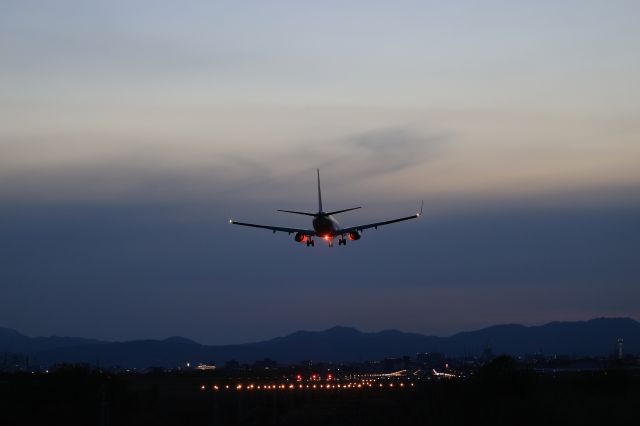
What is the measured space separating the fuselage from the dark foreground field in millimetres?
17400

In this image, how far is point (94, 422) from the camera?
69.9 metres

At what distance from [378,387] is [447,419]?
33150mm

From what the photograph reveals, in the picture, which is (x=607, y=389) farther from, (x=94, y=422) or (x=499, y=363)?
(x=94, y=422)

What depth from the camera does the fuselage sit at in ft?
340

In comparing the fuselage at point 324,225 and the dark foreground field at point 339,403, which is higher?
the fuselage at point 324,225

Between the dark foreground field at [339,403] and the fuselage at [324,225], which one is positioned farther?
the fuselage at [324,225]

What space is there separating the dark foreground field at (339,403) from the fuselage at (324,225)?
1740 cm

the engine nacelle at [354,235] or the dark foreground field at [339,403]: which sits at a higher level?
the engine nacelle at [354,235]

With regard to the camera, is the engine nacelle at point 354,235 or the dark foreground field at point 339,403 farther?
the engine nacelle at point 354,235

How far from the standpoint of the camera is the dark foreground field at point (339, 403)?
68.8 m

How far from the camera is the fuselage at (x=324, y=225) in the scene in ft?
340

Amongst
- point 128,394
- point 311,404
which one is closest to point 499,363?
point 311,404

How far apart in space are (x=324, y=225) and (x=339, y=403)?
24005mm

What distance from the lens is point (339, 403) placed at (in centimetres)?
8525
